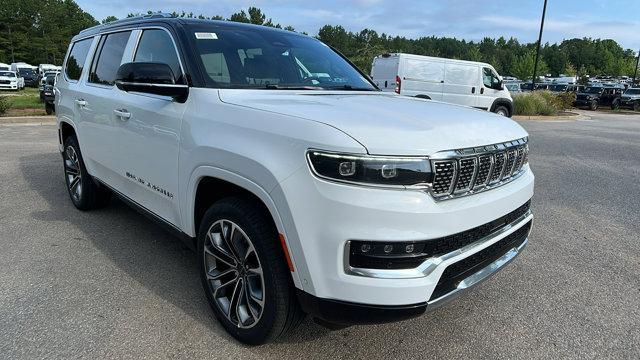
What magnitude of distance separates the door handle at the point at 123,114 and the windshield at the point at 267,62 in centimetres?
84

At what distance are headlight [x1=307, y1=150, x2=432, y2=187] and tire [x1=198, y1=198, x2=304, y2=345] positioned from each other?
1.61ft

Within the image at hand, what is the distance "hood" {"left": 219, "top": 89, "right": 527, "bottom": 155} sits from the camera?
2.14 m

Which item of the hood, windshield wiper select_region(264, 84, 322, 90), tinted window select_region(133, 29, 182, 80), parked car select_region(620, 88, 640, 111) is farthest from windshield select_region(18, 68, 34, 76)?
parked car select_region(620, 88, 640, 111)

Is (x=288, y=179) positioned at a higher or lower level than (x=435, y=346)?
higher

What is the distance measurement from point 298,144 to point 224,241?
2.87 ft

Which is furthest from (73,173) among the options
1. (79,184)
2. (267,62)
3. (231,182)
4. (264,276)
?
(264,276)

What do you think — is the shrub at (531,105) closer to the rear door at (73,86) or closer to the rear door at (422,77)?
the rear door at (422,77)

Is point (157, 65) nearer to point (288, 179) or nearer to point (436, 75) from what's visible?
point (288, 179)

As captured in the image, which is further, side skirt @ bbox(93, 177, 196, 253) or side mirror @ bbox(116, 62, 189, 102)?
side skirt @ bbox(93, 177, 196, 253)

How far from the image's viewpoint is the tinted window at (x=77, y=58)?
485cm

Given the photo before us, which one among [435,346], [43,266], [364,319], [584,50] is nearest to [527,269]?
[435,346]

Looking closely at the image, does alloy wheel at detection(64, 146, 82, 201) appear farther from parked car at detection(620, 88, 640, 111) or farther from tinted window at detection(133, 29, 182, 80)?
parked car at detection(620, 88, 640, 111)

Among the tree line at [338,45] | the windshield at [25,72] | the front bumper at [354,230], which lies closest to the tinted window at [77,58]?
the front bumper at [354,230]

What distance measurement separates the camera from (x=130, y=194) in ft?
12.5
